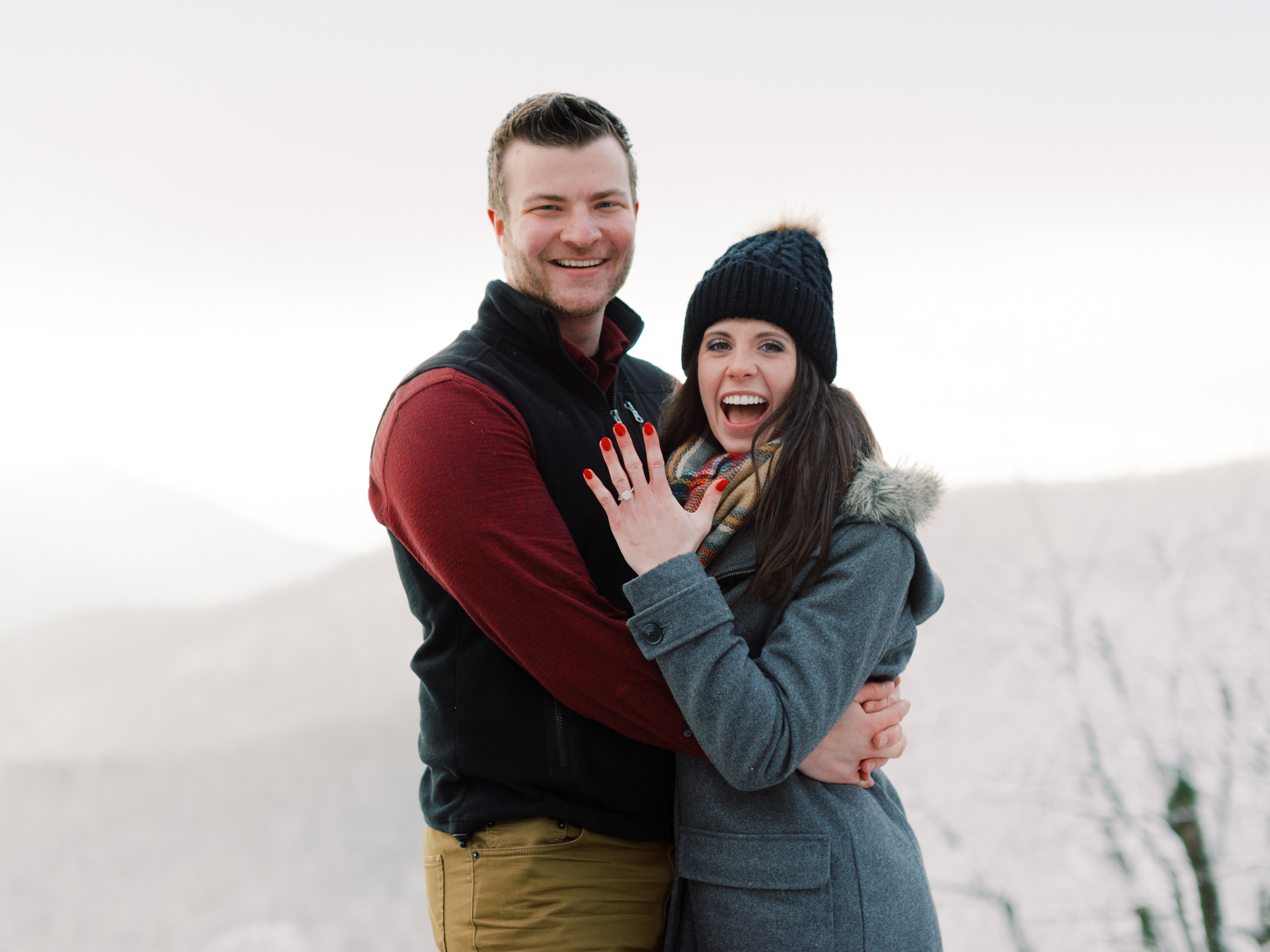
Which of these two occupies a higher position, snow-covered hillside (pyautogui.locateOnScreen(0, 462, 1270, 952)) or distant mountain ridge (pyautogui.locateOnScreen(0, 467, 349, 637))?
distant mountain ridge (pyautogui.locateOnScreen(0, 467, 349, 637))

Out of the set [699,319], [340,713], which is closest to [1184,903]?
[699,319]

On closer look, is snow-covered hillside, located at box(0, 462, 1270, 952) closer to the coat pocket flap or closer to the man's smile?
the coat pocket flap

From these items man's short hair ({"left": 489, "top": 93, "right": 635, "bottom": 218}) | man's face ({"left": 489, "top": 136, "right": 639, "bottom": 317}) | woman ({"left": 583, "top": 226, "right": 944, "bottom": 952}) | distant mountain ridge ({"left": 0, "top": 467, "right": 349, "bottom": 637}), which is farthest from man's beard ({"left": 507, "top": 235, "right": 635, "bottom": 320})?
distant mountain ridge ({"left": 0, "top": 467, "right": 349, "bottom": 637})

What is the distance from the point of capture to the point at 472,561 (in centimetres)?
117

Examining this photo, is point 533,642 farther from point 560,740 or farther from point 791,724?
point 791,724

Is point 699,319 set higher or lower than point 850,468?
higher

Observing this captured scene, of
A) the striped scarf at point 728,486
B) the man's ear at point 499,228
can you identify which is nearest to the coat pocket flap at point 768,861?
the striped scarf at point 728,486

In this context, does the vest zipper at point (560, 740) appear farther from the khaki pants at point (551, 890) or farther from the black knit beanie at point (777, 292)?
the black knit beanie at point (777, 292)

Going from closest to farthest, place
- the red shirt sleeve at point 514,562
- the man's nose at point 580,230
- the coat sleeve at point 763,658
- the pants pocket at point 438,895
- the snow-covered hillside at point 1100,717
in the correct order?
the coat sleeve at point 763,658 → the red shirt sleeve at point 514,562 → the pants pocket at point 438,895 → the man's nose at point 580,230 → the snow-covered hillside at point 1100,717

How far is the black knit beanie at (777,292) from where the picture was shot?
136cm

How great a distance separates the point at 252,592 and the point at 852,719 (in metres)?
3.25

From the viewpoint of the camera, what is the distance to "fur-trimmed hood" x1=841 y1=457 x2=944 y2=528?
1.19 metres

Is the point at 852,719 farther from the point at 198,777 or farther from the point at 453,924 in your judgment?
the point at 198,777

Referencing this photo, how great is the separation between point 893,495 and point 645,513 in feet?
1.14
